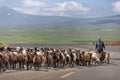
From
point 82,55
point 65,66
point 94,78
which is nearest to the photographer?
point 94,78

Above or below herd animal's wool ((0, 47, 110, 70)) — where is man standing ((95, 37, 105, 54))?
above

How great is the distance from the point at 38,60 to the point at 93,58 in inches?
243

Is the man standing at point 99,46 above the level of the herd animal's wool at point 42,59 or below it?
above

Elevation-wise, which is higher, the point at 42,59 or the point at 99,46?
the point at 99,46

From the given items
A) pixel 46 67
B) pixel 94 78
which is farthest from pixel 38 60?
pixel 94 78

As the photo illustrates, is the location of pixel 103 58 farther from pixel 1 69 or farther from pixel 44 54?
pixel 1 69

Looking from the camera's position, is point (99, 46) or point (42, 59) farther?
point (99, 46)

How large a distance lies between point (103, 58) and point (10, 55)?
8.84 meters

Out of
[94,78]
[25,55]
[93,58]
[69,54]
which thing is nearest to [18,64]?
[25,55]

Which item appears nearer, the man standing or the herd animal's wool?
the herd animal's wool

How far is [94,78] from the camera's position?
21734 millimetres

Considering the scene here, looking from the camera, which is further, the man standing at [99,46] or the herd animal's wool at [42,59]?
the man standing at [99,46]

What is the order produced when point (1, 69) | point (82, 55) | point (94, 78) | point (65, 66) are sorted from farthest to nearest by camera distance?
point (82, 55)
point (65, 66)
point (1, 69)
point (94, 78)

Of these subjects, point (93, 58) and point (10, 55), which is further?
point (93, 58)
